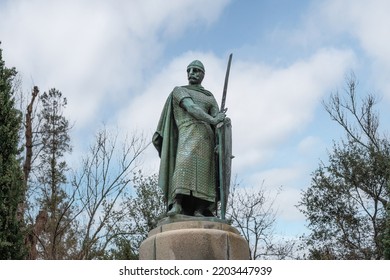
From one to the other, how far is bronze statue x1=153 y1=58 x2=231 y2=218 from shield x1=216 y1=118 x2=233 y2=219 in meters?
0.09

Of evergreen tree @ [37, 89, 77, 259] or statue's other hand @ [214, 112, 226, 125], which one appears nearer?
statue's other hand @ [214, 112, 226, 125]

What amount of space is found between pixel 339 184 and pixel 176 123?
641 inches

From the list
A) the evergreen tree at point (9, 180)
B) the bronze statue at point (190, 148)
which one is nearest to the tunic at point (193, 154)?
the bronze statue at point (190, 148)

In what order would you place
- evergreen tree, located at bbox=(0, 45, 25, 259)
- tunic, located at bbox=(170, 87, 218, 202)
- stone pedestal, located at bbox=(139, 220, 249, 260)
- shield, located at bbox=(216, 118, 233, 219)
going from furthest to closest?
1. evergreen tree, located at bbox=(0, 45, 25, 259)
2. shield, located at bbox=(216, 118, 233, 219)
3. tunic, located at bbox=(170, 87, 218, 202)
4. stone pedestal, located at bbox=(139, 220, 249, 260)

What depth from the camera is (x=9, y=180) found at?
46.2 ft

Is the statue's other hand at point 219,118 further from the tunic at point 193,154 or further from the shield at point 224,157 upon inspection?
the tunic at point 193,154

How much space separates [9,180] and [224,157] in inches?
284

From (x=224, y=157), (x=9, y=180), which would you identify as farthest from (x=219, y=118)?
(x=9, y=180)

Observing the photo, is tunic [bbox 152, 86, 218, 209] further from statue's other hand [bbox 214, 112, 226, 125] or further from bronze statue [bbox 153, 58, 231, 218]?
statue's other hand [bbox 214, 112, 226, 125]

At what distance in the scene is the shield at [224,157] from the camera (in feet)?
28.1

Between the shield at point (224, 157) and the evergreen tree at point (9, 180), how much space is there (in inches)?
256

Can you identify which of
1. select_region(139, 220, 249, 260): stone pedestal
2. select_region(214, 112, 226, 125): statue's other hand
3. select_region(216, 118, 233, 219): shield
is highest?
select_region(214, 112, 226, 125): statue's other hand

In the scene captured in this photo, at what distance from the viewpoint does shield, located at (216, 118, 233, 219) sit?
8.57 metres

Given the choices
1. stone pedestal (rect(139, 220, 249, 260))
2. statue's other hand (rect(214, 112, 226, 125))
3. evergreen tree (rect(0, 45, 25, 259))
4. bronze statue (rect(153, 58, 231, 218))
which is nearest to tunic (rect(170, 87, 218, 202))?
bronze statue (rect(153, 58, 231, 218))
